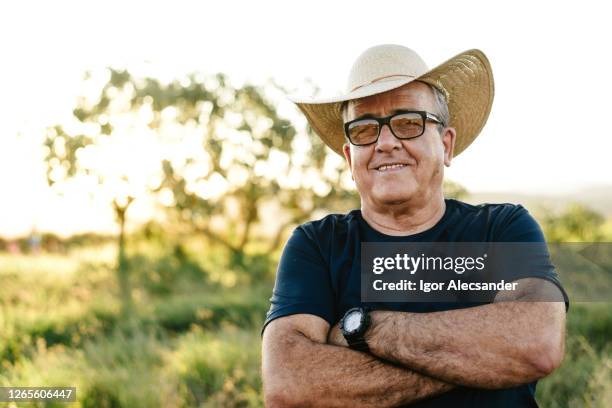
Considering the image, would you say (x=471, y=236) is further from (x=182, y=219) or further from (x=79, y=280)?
(x=182, y=219)

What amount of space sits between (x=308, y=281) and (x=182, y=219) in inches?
479

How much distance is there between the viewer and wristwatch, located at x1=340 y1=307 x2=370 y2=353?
253cm

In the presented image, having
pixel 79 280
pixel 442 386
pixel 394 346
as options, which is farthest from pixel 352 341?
pixel 79 280

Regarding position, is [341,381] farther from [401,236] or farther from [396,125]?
[396,125]

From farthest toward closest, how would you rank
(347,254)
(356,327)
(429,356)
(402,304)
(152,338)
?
(152,338) → (347,254) → (402,304) → (356,327) → (429,356)

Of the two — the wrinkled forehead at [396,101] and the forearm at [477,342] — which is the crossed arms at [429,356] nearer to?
the forearm at [477,342]

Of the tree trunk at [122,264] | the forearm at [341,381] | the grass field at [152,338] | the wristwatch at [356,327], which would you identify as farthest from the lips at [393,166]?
the tree trunk at [122,264]

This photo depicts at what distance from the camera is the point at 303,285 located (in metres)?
2.71

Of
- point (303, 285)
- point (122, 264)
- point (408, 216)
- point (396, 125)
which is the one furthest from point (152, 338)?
point (122, 264)

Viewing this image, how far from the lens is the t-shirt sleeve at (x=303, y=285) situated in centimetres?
269

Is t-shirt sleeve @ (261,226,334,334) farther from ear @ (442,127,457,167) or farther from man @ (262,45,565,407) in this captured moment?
ear @ (442,127,457,167)

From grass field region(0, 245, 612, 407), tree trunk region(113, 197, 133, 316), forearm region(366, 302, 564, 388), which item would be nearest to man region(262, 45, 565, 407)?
forearm region(366, 302, 564, 388)

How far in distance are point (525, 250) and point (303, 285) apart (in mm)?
890

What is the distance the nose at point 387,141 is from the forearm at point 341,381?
2.82 ft
